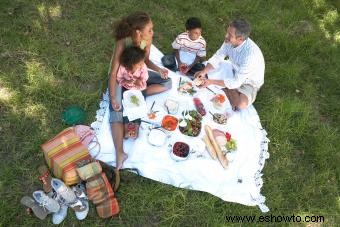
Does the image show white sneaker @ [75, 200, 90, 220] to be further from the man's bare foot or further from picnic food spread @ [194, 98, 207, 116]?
picnic food spread @ [194, 98, 207, 116]

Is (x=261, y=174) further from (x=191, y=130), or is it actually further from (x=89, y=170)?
(x=89, y=170)

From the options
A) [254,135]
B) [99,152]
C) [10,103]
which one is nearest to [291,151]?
[254,135]

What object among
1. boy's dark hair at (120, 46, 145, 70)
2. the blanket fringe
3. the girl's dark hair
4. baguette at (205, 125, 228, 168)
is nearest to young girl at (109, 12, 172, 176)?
the girl's dark hair

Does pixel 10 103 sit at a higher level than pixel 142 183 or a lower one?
higher

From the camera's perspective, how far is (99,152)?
192 inches

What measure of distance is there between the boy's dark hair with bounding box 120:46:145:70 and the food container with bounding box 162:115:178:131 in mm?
859

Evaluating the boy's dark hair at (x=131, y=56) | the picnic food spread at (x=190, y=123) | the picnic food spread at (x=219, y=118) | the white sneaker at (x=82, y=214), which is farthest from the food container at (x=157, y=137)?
the white sneaker at (x=82, y=214)

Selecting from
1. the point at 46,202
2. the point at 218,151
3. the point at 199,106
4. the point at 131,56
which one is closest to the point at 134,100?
the point at 131,56

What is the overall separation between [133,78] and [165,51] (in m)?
1.22

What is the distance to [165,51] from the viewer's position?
620 cm

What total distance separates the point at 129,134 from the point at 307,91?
2.89 metres

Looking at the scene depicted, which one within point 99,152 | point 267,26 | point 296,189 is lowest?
point 296,189

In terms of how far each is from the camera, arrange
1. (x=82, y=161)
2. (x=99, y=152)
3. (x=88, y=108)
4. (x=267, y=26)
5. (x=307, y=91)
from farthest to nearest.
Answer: (x=267, y=26) < (x=307, y=91) < (x=88, y=108) < (x=99, y=152) < (x=82, y=161)

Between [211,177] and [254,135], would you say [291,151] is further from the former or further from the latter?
[211,177]
